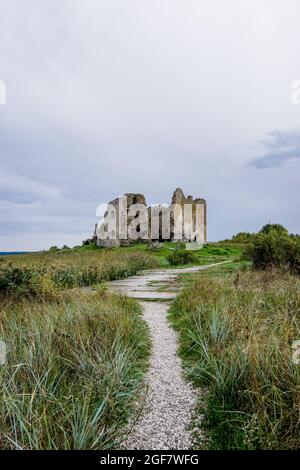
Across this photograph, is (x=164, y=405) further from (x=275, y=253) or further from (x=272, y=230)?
(x=272, y=230)

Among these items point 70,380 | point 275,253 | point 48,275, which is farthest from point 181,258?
point 70,380

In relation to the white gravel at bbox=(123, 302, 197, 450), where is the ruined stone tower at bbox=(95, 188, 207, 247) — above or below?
above

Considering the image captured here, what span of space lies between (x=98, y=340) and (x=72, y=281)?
596 centimetres

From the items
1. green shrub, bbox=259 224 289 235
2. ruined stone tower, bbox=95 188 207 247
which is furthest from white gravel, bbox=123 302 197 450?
ruined stone tower, bbox=95 188 207 247

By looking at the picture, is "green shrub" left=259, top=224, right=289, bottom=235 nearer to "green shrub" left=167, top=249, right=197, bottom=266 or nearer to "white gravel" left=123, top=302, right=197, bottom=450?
"green shrub" left=167, top=249, right=197, bottom=266

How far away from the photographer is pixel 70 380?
3.21m

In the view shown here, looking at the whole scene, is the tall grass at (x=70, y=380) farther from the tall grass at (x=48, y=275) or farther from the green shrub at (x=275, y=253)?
the green shrub at (x=275, y=253)

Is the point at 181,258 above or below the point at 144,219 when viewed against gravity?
below

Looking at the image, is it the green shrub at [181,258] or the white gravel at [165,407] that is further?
Result: the green shrub at [181,258]

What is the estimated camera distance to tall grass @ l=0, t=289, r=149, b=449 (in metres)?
2.36

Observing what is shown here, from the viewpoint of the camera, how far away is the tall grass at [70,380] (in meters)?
2.36

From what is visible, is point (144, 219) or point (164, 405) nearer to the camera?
point (164, 405)

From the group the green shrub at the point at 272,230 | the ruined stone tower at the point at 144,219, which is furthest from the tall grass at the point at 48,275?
the ruined stone tower at the point at 144,219

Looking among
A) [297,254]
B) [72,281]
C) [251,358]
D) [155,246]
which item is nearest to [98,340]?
[251,358]
